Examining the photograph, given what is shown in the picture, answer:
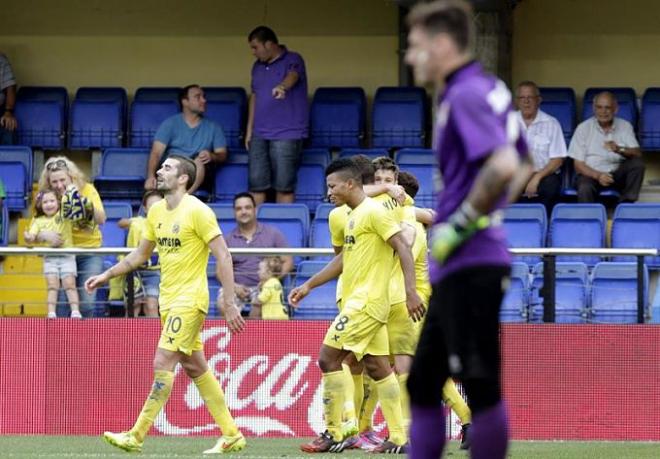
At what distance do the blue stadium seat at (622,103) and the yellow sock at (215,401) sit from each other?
7730mm

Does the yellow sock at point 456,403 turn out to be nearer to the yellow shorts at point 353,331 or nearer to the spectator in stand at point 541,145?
the yellow shorts at point 353,331

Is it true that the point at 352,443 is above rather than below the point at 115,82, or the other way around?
below

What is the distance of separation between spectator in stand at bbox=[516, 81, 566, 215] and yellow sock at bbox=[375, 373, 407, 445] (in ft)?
18.2

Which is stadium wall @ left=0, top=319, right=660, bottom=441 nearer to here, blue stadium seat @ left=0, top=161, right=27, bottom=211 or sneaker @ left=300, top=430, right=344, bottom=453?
sneaker @ left=300, top=430, right=344, bottom=453

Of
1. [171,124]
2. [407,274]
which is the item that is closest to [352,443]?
[407,274]

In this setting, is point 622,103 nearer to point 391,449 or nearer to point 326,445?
point 391,449

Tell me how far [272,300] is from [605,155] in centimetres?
450

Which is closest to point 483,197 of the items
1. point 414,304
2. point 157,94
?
point 414,304

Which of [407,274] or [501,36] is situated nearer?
[407,274]

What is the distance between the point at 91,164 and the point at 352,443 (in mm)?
7846

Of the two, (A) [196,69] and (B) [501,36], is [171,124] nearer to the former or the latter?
(A) [196,69]

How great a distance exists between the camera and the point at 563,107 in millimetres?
16891

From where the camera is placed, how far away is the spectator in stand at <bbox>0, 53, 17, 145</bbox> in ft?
55.5

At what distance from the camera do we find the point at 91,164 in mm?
17656
